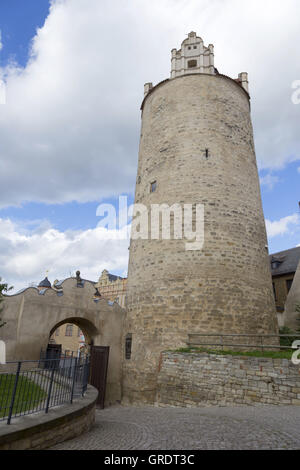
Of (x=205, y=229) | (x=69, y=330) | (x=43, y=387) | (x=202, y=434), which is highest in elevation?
(x=205, y=229)

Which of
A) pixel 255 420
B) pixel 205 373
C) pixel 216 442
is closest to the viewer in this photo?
pixel 216 442

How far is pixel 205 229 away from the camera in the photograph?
44.3ft

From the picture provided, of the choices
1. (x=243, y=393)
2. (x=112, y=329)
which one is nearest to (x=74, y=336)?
(x=112, y=329)

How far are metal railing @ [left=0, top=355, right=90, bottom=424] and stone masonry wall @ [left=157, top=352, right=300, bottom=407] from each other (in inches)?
172

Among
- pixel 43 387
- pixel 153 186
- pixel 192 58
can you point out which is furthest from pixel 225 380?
pixel 192 58

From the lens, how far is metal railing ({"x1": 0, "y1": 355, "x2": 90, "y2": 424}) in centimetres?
491

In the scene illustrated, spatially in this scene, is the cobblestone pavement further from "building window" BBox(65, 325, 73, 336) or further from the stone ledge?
"building window" BBox(65, 325, 73, 336)

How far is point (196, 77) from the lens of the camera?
55.1 ft

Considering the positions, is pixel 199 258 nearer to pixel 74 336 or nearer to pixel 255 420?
pixel 255 420

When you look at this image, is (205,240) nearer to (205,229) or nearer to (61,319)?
(205,229)

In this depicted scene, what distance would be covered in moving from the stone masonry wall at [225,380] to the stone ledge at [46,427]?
494cm

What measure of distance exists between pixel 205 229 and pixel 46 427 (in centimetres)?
1024

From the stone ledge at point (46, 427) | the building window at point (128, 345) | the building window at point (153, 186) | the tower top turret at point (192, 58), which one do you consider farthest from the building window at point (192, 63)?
the stone ledge at point (46, 427)
